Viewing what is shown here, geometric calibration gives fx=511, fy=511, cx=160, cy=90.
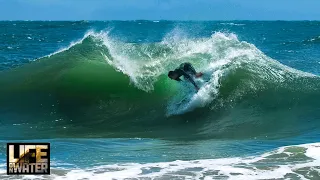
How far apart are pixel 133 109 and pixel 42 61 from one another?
21.2ft

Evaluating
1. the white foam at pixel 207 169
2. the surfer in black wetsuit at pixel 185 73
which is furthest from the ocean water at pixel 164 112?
the surfer in black wetsuit at pixel 185 73

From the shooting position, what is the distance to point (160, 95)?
13.6 metres

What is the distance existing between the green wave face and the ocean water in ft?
0.09

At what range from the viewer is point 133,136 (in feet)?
33.8

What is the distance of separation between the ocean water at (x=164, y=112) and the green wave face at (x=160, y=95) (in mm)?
27

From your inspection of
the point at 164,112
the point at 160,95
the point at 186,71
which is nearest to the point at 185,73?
the point at 186,71

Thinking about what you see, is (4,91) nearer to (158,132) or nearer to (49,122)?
(49,122)

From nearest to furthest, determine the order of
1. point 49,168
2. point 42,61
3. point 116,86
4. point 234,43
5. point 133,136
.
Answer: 1. point 49,168
2. point 133,136
3. point 116,86
4. point 234,43
5. point 42,61

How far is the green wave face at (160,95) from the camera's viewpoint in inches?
438

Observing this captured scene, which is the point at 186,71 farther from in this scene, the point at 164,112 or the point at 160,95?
the point at 160,95

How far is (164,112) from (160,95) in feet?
3.98

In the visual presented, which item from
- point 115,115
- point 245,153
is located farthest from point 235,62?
point 245,153

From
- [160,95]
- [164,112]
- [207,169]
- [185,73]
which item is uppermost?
[185,73]

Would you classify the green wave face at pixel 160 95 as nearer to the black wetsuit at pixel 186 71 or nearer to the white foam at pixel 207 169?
the black wetsuit at pixel 186 71
